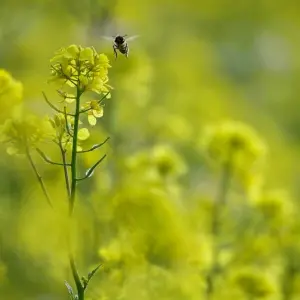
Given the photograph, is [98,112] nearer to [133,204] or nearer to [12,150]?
[12,150]

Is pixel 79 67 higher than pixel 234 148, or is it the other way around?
pixel 234 148

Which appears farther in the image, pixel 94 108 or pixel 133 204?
pixel 133 204

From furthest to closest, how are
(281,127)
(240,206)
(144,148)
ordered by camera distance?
(281,127) < (144,148) < (240,206)

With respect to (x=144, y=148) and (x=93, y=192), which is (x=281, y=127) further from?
(x=93, y=192)

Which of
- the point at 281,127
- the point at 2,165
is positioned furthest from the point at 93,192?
the point at 281,127

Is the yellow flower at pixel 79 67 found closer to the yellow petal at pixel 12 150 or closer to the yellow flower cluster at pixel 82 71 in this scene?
the yellow flower cluster at pixel 82 71

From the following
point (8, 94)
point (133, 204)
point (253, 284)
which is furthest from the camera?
point (253, 284)

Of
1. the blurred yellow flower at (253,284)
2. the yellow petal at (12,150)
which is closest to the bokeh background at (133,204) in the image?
the blurred yellow flower at (253,284)

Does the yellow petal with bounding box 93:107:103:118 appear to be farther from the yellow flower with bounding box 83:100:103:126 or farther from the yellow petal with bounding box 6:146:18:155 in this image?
the yellow petal with bounding box 6:146:18:155

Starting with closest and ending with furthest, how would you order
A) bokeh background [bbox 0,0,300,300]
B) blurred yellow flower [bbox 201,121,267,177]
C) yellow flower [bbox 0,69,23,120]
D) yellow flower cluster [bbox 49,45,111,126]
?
yellow flower cluster [bbox 49,45,111,126] → yellow flower [bbox 0,69,23,120] → bokeh background [bbox 0,0,300,300] → blurred yellow flower [bbox 201,121,267,177]

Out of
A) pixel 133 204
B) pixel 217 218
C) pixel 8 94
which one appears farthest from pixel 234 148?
pixel 8 94

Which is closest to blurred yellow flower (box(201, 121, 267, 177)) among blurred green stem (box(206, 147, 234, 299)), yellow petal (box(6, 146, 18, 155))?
blurred green stem (box(206, 147, 234, 299))
